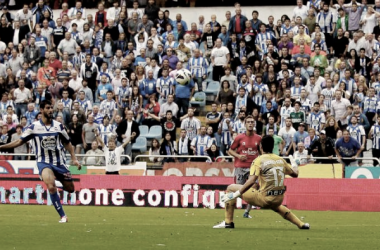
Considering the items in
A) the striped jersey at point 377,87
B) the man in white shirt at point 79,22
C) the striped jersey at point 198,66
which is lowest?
the striped jersey at point 377,87

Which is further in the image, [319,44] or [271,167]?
[319,44]

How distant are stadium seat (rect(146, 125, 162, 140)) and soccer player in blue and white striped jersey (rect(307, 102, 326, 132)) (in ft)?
16.7

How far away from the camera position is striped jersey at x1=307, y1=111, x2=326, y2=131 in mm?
29312

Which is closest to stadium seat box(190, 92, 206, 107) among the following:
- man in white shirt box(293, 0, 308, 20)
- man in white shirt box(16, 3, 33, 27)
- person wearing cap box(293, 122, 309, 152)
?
man in white shirt box(293, 0, 308, 20)

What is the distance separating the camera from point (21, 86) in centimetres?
3319

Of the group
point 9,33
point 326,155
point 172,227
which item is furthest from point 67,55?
point 172,227

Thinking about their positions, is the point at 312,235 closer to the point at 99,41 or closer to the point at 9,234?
the point at 9,234

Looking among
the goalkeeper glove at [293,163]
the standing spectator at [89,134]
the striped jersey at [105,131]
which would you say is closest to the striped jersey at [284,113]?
the striped jersey at [105,131]

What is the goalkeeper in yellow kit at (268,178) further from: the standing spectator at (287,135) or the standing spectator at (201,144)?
the standing spectator at (201,144)

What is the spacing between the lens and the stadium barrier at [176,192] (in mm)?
24875

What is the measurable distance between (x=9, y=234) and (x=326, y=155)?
14785 mm

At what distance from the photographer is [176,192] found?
85.2 ft

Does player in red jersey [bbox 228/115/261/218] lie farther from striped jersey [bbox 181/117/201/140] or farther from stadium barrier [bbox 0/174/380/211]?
striped jersey [bbox 181/117/201/140]

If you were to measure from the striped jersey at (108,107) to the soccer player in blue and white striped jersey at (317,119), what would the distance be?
683 cm
